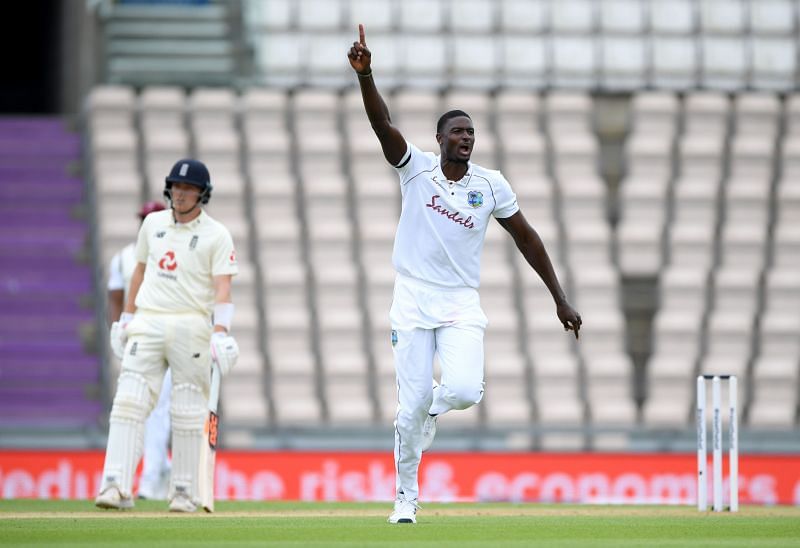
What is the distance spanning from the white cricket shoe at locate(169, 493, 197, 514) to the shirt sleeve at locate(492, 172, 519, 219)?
7.59 ft

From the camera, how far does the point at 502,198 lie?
791 centimetres

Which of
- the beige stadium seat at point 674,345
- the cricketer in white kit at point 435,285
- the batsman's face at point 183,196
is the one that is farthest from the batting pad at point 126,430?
the beige stadium seat at point 674,345

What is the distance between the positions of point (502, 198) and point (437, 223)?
0.38 meters

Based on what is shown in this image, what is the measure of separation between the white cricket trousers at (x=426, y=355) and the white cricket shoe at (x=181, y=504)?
136 cm

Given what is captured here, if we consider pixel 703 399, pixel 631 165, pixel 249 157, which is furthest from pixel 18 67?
pixel 703 399

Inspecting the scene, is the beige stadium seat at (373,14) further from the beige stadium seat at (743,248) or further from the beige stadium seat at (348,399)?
the beige stadium seat at (743,248)

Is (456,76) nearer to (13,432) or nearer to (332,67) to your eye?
(332,67)

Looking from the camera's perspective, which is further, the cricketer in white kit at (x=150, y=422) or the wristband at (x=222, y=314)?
the cricketer in white kit at (x=150, y=422)

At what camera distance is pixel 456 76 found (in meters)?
16.8

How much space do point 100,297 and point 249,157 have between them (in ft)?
7.15

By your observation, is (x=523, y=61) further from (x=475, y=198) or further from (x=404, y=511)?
(x=404, y=511)

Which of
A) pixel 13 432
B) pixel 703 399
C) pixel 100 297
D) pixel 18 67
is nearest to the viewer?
pixel 703 399

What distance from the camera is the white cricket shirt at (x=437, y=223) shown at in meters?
7.75

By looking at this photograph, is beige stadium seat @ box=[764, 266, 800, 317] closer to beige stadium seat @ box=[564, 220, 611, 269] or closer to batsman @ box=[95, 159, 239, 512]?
beige stadium seat @ box=[564, 220, 611, 269]
